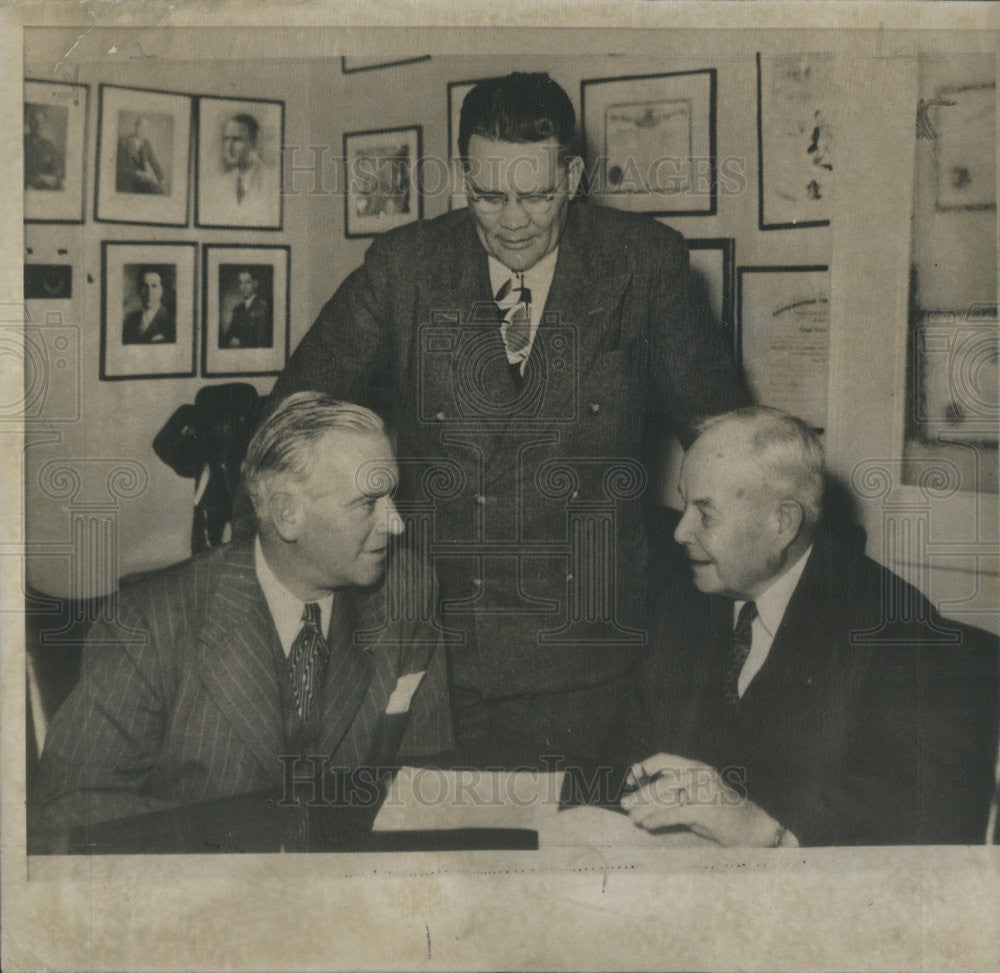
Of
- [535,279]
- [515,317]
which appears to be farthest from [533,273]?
[515,317]

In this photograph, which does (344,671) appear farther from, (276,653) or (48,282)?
(48,282)

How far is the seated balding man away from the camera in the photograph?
2.53 m

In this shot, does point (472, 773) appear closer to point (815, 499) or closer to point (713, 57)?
point (815, 499)

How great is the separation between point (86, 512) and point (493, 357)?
1079mm

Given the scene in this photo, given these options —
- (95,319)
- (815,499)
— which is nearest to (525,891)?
(815,499)

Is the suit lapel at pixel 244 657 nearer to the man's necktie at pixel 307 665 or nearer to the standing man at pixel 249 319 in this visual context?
the man's necktie at pixel 307 665

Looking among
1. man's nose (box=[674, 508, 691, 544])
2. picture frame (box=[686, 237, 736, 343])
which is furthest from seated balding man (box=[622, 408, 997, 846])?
picture frame (box=[686, 237, 736, 343])

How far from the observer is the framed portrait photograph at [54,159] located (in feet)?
8.34

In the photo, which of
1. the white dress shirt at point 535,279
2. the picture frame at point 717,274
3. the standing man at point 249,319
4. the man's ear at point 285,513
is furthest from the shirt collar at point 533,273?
the man's ear at point 285,513

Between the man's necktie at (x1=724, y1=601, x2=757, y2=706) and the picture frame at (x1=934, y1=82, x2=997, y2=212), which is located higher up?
the picture frame at (x1=934, y1=82, x2=997, y2=212)

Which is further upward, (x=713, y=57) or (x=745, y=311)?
(x=713, y=57)

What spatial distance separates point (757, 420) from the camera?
2537mm

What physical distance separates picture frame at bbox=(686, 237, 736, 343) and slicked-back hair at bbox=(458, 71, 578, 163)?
39 cm

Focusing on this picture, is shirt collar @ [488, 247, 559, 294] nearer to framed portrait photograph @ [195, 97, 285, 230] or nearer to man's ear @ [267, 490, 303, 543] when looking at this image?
framed portrait photograph @ [195, 97, 285, 230]
